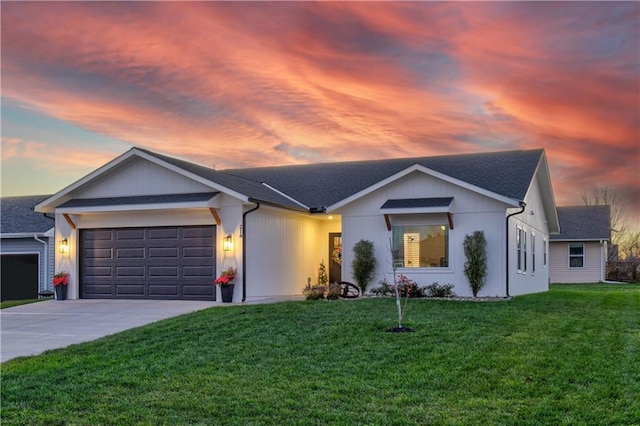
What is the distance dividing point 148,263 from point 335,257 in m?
6.33

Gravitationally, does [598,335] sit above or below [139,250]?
below

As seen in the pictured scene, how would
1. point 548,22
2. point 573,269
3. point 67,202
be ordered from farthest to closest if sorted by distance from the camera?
point 573,269 < point 67,202 < point 548,22

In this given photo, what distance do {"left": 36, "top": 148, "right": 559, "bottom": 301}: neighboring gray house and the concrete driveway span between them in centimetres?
109

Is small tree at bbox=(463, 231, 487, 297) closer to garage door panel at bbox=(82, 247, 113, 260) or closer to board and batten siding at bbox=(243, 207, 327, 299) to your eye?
board and batten siding at bbox=(243, 207, 327, 299)

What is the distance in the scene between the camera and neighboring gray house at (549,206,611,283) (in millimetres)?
32031

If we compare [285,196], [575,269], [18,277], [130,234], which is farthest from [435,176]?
[575,269]

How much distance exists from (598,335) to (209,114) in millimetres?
12878

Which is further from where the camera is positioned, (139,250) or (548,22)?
(139,250)

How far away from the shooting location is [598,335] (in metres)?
10.2

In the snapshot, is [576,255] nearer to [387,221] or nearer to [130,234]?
[387,221]

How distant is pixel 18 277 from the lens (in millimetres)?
25062

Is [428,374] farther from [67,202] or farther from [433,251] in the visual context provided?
[67,202]

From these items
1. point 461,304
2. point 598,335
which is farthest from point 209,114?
point 598,335

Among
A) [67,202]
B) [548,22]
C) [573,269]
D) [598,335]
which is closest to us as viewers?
[598,335]
